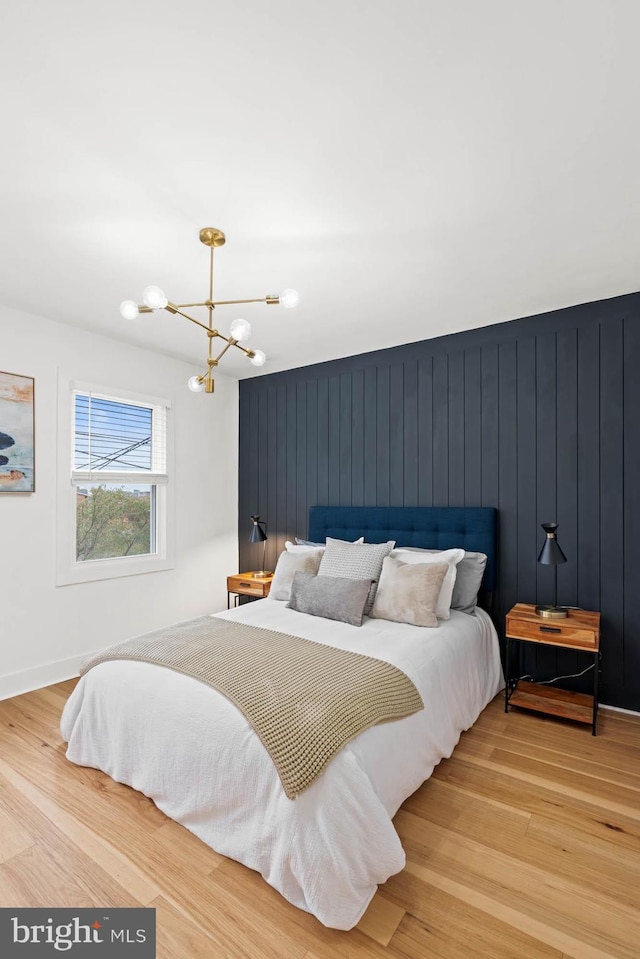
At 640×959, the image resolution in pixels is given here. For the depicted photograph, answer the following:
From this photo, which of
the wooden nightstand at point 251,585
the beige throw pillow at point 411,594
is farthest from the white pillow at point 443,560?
the wooden nightstand at point 251,585

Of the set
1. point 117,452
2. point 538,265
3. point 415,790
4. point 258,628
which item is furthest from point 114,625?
point 538,265

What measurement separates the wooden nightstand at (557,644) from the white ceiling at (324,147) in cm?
199

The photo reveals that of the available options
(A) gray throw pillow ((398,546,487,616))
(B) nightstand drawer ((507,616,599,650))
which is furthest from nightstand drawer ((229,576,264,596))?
(B) nightstand drawer ((507,616,599,650))

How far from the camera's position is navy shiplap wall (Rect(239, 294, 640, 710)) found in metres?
2.96

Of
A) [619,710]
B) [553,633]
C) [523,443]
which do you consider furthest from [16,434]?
[619,710]

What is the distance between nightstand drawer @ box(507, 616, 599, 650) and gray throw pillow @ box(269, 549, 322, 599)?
135 centimetres

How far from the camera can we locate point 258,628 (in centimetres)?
271

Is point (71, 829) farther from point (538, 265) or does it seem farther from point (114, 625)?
point (538, 265)

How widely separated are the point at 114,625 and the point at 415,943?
3050mm

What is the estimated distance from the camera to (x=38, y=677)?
3.29 metres

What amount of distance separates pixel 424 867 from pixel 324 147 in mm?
2654

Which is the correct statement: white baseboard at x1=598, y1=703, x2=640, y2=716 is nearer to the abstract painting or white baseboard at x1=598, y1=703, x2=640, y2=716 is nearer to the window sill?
the window sill

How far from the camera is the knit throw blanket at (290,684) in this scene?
1.63 metres

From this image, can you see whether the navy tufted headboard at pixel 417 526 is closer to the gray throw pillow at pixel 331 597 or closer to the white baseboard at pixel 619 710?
the gray throw pillow at pixel 331 597
